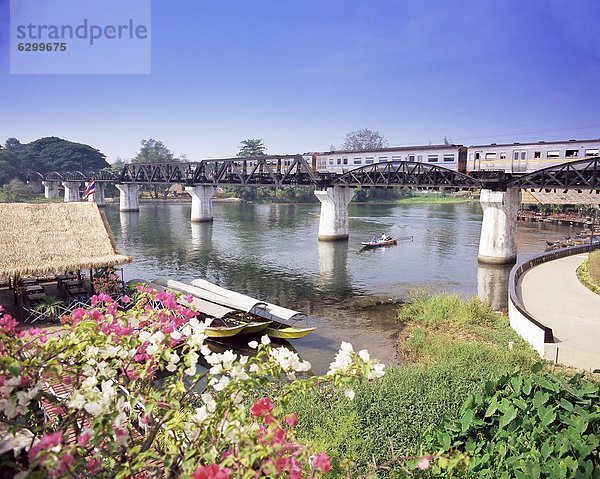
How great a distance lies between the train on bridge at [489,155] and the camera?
1575 inches

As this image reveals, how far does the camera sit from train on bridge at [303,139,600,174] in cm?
4000

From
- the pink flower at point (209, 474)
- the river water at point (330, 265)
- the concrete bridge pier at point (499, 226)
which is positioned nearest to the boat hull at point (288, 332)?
the river water at point (330, 265)

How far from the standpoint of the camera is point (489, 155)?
44531 millimetres

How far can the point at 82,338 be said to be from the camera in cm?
526

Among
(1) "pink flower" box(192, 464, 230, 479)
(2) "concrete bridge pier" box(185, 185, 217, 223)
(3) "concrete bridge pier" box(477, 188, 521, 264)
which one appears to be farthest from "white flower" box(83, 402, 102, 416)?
(2) "concrete bridge pier" box(185, 185, 217, 223)

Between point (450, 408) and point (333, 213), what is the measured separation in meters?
44.3

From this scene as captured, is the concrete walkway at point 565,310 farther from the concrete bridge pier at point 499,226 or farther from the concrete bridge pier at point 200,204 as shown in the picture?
the concrete bridge pier at point 200,204

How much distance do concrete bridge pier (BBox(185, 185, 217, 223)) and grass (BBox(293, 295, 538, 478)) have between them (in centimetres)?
5985

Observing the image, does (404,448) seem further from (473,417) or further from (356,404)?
(473,417)

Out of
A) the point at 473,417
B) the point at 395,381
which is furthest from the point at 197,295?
the point at 473,417

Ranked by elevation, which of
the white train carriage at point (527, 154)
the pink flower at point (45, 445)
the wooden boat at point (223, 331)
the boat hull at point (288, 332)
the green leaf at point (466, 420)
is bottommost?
the boat hull at point (288, 332)

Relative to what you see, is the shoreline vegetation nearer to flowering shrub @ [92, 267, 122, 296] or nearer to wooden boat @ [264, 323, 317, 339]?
wooden boat @ [264, 323, 317, 339]

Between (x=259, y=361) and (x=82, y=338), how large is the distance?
2013mm

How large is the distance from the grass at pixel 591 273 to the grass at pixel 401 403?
31.5ft
